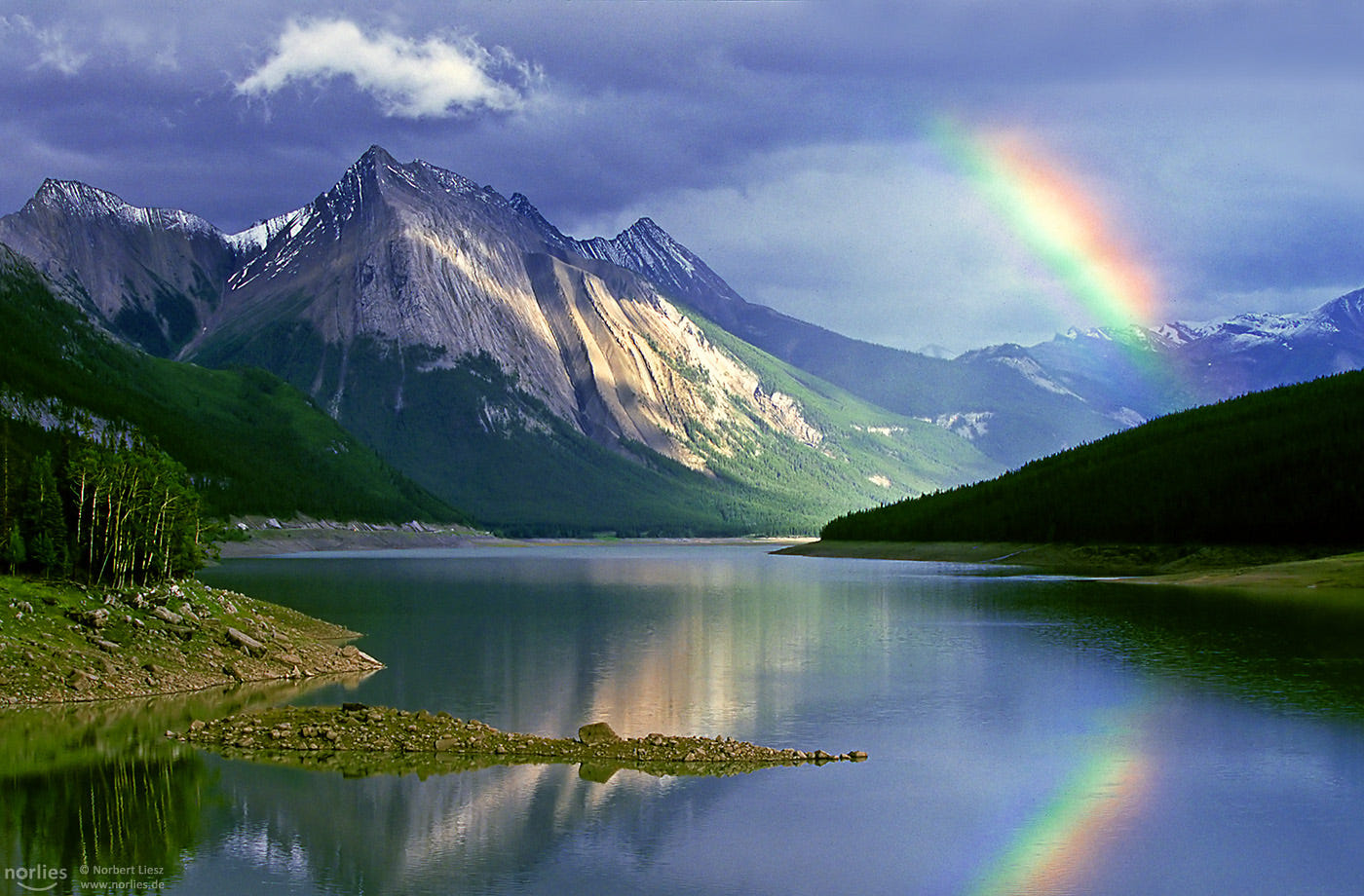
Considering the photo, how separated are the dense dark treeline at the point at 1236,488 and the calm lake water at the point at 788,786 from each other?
101 m

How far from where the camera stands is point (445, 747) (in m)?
37.5

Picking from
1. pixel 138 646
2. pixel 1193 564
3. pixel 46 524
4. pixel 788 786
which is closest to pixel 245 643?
pixel 138 646

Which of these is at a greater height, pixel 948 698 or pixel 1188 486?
pixel 1188 486

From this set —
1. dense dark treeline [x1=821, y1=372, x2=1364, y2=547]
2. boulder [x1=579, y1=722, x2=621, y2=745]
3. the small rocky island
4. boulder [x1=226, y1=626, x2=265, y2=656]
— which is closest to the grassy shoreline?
dense dark treeline [x1=821, y1=372, x2=1364, y2=547]

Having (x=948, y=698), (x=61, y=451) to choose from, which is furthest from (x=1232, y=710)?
(x=61, y=451)

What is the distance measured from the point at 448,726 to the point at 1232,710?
28421 millimetres

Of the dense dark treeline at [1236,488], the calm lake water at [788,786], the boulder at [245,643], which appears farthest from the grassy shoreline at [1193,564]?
the boulder at [245,643]

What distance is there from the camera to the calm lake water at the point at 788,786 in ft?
87.4

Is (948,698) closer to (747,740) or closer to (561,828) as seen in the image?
(747,740)

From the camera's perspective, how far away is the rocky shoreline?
43.8m

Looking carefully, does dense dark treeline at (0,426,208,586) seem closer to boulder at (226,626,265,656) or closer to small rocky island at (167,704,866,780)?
boulder at (226,626,265,656)

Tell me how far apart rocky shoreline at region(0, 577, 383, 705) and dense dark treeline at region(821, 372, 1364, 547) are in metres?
137

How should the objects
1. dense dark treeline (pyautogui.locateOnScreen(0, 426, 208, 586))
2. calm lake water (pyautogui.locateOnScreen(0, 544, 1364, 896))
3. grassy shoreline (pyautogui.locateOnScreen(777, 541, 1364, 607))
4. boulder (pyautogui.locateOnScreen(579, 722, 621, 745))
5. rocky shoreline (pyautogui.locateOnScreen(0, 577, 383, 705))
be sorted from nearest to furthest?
calm lake water (pyautogui.locateOnScreen(0, 544, 1364, 896))
boulder (pyautogui.locateOnScreen(579, 722, 621, 745))
rocky shoreline (pyautogui.locateOnScreen(0, 577, 383, 705))
dense dark treeline (pyautogui.locateOnScreen(0, 426, 208, 586))
grassy shoreline (pyautogui.locateOnScreen(777, 541, 1364, 607))

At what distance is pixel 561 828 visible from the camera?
29.2 meters
